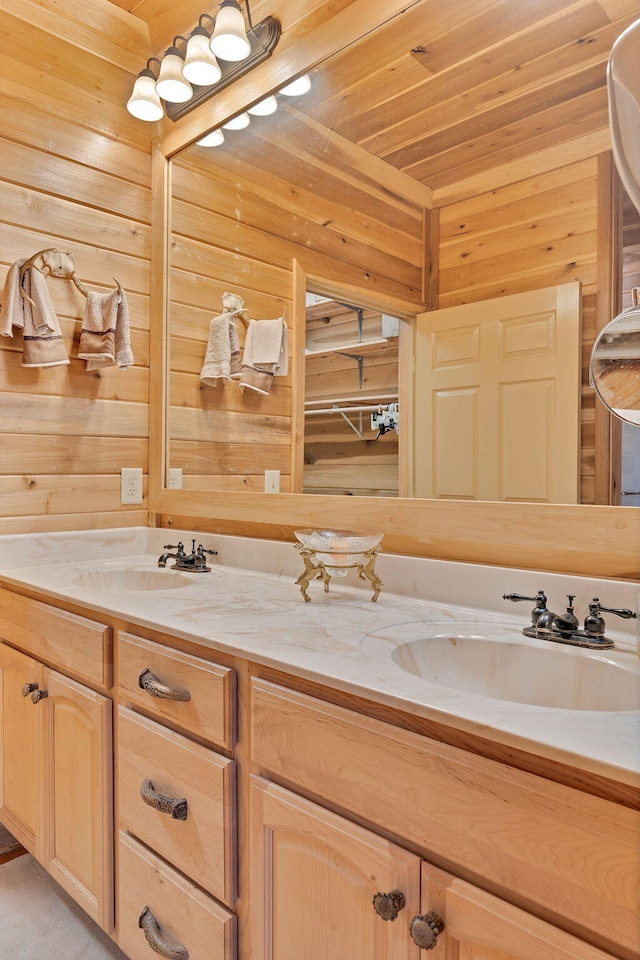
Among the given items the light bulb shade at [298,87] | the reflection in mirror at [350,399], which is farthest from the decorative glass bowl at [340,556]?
the light bulb shade at [298,87]

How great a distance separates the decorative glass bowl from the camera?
127 cm

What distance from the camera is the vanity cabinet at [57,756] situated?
1249 mm

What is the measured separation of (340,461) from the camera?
1525mm

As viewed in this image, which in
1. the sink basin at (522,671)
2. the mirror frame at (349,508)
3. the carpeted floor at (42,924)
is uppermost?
the mirror frame at (349,508)

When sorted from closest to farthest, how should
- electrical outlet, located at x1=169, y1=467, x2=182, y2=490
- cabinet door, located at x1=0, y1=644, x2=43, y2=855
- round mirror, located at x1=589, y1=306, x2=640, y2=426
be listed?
round mirror, located at x1=589, y1=306, x2=640, y2=426 → cabinet door, located at x1=0, y1=644, x2=43, y2=855 → electrical outlet, located at x1=169, y1=467, x2=182, y2=490

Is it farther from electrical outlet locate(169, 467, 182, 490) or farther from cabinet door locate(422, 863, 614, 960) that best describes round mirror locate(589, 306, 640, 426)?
electrical outlet locate(169, 467, 182, 490)

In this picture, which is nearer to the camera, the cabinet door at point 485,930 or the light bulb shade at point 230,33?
the cabinet door at point 485,930

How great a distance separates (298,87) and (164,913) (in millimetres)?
1957

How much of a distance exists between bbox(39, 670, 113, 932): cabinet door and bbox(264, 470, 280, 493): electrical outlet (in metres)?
0.70

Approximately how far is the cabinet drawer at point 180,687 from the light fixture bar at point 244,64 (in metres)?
1.63

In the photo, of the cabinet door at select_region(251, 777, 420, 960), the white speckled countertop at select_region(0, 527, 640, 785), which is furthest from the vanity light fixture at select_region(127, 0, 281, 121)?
the cabinet door at select_region(251, 777, 420, 960)

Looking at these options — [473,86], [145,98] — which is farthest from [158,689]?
[145,98]

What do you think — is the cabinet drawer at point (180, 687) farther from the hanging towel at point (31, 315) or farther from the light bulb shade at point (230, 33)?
the light bulb shade at point (230, 33)

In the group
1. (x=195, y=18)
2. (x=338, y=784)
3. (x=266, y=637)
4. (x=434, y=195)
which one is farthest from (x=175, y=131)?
(x=338, y=784)
